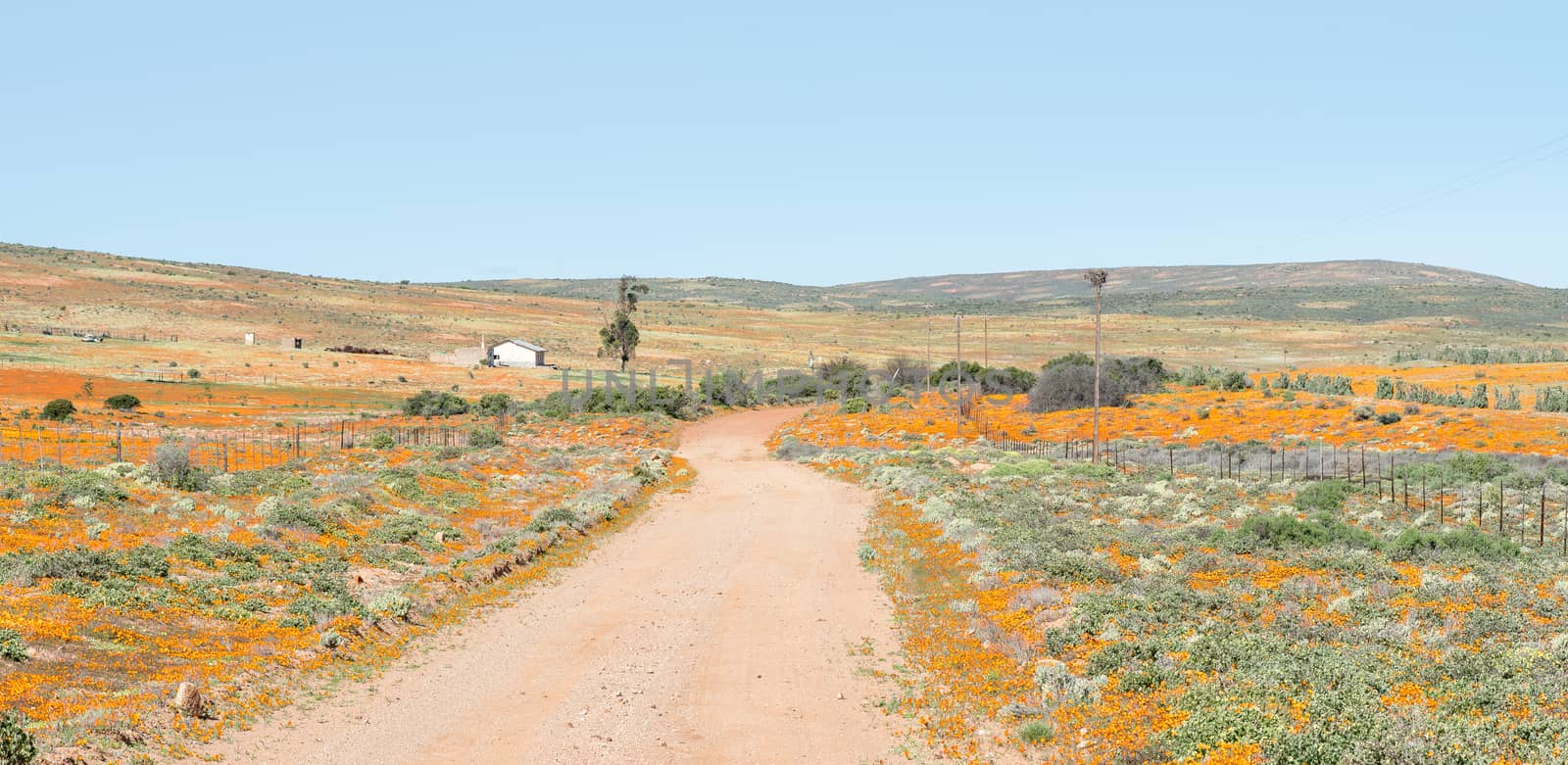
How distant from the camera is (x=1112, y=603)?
16.3 metres

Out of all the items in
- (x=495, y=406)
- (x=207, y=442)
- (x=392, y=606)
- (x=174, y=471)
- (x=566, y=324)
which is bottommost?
(x=495, y=406)

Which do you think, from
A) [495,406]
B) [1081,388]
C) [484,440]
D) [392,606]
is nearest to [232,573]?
[392,606]

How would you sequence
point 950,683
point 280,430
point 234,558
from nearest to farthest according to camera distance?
point 950,683 → point 234,558 → point 280,430

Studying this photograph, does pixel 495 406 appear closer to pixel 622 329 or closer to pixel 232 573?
pixel 622 329

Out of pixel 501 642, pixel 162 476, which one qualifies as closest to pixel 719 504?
pixel 162 476

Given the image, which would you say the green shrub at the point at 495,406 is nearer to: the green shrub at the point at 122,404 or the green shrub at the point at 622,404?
the green shrub at the point at 622,404

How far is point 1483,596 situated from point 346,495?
73.6 feet

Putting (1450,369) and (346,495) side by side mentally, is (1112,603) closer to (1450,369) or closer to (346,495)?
(346,495)

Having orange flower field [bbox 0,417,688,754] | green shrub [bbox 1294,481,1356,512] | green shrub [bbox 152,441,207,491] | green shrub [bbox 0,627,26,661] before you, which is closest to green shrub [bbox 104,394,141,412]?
orange flower field [bbox 0,417,688,754]

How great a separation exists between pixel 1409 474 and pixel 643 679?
26717mm

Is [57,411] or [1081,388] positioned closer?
[57,411]

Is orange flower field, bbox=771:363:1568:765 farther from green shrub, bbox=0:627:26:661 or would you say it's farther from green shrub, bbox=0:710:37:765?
green shrub, bbox=0:627:26:661

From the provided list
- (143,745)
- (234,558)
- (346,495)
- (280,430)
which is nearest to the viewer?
(143,745)

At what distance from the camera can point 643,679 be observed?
1447 centimetres
